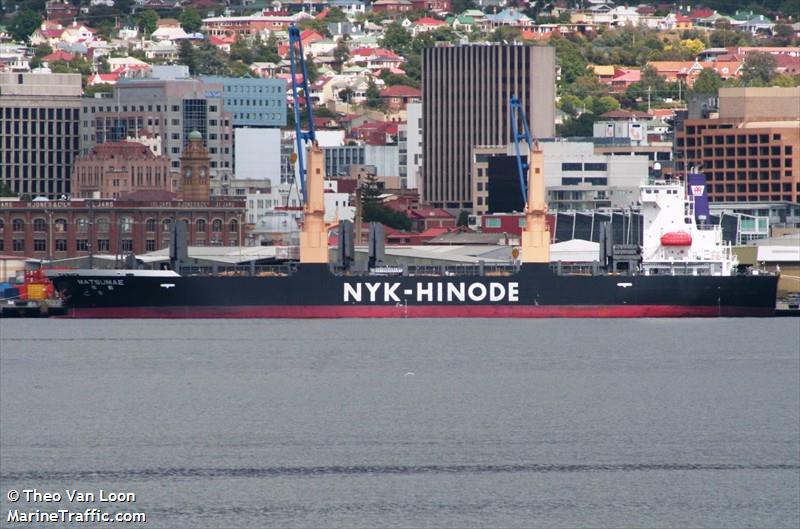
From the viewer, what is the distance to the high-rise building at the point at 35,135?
128 m

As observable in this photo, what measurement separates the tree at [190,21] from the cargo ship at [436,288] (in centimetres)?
11367

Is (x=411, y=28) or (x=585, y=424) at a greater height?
(x=411, y=28)

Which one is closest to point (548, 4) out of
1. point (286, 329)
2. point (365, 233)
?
point (365, 233)

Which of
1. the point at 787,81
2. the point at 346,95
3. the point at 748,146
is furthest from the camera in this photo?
the point at 346,95

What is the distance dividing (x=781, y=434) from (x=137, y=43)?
139 m

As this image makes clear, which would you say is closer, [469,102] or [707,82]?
[469,102]

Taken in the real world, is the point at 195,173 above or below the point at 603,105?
below

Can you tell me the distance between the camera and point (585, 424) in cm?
4525

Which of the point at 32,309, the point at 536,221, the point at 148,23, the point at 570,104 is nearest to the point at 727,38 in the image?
the point at 570,104

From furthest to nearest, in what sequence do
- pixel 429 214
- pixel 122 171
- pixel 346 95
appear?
1. pixel 346 95
2. pixel 122 171
3. pixel 429 214

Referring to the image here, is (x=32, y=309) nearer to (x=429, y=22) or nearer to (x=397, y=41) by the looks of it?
(x=397, y=41)

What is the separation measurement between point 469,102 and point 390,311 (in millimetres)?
46609

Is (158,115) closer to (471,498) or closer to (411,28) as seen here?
(411,28)
